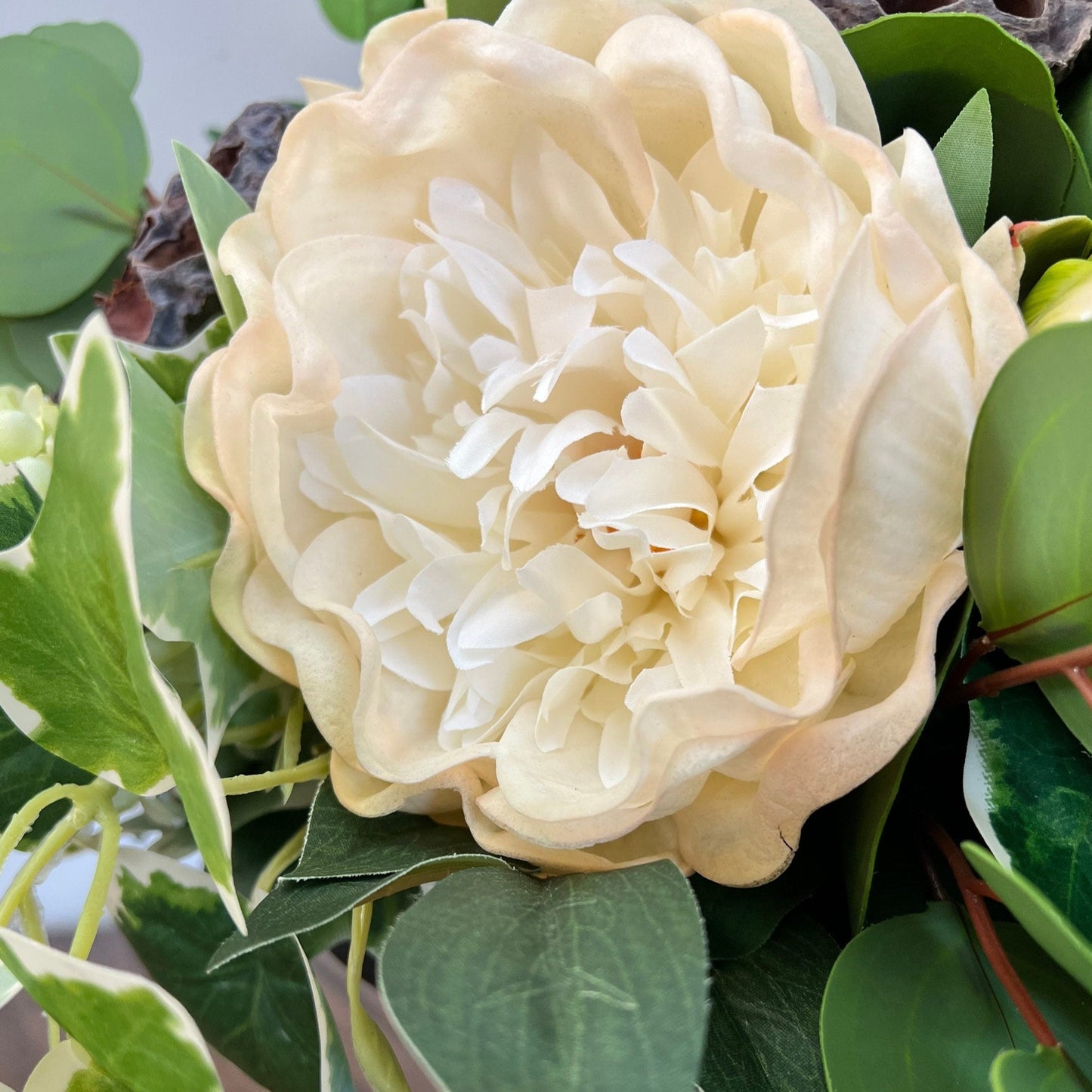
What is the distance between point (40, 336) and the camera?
15.4 inches

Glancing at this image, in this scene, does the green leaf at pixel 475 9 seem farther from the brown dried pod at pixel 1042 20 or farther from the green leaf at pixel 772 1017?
the green leaf at pixel 772 1017

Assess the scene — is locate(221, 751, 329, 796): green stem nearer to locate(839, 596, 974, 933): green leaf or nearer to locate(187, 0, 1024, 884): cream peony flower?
locate(187, 0, 1024, 884): cream peony flower

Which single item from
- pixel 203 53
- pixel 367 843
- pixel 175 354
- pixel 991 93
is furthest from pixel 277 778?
pixel 203 53

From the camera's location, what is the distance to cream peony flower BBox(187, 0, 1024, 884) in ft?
0.60

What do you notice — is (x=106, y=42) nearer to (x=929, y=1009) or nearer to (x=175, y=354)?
(x=175, y=354)

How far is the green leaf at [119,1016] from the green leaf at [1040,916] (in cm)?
14

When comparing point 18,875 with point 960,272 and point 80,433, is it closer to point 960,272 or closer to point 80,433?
point 80,433

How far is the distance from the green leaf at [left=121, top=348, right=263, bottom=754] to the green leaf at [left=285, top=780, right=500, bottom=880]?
0.03m

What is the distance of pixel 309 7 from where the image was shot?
0.51m

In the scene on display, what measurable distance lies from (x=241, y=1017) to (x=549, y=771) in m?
0.13

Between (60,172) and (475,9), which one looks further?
(60,172)

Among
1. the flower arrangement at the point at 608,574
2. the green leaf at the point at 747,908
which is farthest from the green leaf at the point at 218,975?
the green leaf at the point at 747,908

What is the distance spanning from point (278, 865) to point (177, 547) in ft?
0.40

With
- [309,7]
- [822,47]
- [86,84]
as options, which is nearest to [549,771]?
[822,47]
